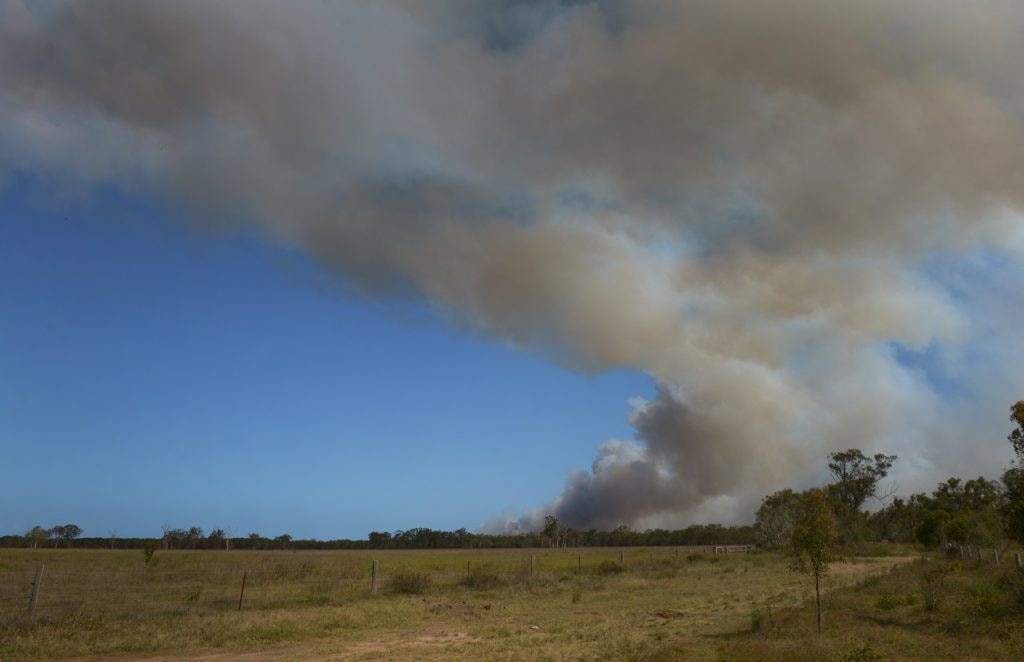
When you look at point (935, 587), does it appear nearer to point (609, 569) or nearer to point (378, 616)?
point (378, 616)

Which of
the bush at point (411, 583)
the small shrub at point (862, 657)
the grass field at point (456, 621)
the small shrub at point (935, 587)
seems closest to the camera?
the small shrub at point (862, 657)

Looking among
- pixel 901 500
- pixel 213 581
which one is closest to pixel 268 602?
pixel 213 581

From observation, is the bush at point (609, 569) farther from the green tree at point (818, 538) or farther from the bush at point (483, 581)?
the green tree at point (818, 538)

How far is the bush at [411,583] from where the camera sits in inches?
1267

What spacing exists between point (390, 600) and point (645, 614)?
452 inches

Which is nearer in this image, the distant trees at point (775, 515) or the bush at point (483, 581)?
the bush at point (483, 581)

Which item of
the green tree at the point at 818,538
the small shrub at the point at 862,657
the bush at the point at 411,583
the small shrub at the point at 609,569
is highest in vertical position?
the green tree at the point at 818,538

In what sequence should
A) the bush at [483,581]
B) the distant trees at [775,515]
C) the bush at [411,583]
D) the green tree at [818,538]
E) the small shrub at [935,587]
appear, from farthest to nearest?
the distant trees at [775,515] < the bush at [483,581] < the bush at [411,583] < the small shrub at [935,587] < the green tree at [818,538]

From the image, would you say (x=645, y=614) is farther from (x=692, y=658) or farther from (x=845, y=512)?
(x=845, y=512)

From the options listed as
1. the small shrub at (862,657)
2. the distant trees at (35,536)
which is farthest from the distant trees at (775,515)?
the distant trees at (35,536)

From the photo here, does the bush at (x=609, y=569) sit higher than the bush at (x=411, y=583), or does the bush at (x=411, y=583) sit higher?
the bush at (x=411, y=583)

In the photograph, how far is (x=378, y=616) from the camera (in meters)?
24.8

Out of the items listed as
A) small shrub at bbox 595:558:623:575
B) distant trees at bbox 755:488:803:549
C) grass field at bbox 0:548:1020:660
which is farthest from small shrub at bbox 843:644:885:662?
distant trees at bbox 755:488:803:549

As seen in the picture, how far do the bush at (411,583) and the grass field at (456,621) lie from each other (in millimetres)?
102
